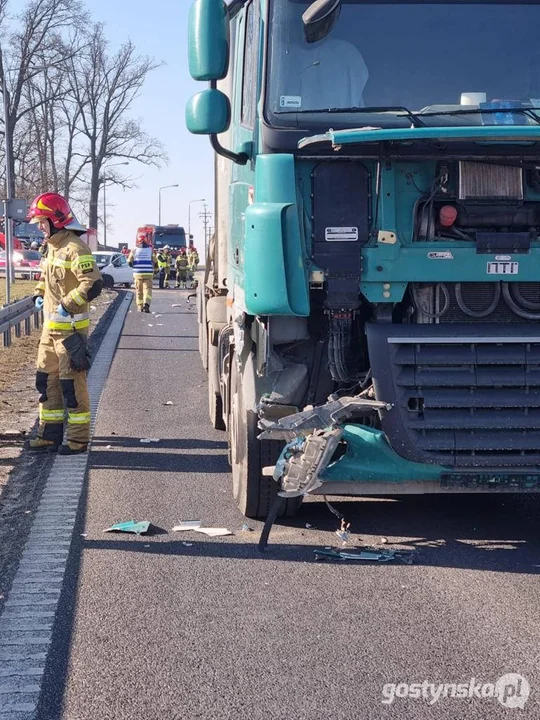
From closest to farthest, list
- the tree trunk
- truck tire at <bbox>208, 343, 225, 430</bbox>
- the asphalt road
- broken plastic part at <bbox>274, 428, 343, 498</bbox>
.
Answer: the asphalt road
broken plastic part at <bbox>274, 428, 343, 498</bbox>
truck tire at <bbox>208, 343, 225, 430</bbox>
the tree trunk

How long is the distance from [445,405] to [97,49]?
58404 mm

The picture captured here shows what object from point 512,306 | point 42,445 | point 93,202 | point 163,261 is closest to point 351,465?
point 512,306

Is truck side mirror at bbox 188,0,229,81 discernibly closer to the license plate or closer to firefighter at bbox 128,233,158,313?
the license plate

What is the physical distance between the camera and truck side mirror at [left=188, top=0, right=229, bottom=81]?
540 centimetres

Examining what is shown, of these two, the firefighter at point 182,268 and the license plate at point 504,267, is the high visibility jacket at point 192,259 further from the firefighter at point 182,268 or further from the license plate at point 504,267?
the license plate at point 504,267

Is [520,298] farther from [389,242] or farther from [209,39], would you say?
[209,39]

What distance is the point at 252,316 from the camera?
5.77m

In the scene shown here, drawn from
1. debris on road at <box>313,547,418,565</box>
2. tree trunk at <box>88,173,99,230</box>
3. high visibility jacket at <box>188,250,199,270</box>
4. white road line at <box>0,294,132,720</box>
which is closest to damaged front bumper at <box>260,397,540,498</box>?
debris on road at <box>313,547,418,565</box>

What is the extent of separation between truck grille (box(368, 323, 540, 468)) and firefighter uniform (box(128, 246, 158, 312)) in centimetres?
1871

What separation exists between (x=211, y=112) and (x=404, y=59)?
107 cm

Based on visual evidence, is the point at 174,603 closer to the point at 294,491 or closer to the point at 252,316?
the point at 294,491

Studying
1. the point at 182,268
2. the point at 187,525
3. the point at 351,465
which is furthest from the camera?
the point at 182,268

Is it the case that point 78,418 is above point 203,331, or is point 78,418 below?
below

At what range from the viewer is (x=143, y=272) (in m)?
23.7
